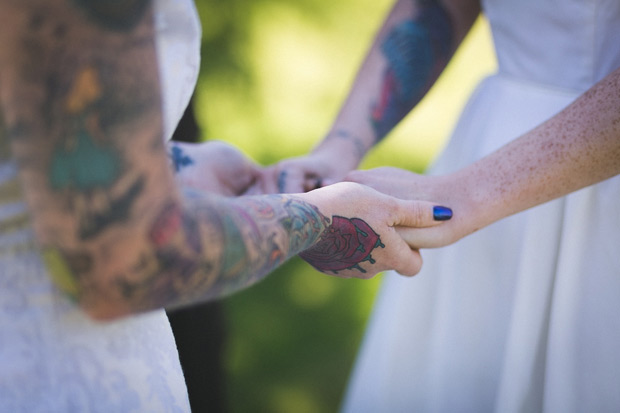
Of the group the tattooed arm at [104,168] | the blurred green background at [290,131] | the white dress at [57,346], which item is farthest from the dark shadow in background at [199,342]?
the tattooed arm at [104,168]

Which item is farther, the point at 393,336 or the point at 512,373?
the point at 393,336

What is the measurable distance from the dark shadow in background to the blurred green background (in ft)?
1.77

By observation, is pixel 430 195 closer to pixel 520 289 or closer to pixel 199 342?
pixel 520 289

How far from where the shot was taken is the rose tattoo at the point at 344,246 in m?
1.11

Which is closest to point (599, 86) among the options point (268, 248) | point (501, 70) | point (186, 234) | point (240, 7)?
point (501, 70)

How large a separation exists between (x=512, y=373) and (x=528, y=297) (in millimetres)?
189

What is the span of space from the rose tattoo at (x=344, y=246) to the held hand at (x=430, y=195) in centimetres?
11

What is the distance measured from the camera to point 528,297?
1374mm

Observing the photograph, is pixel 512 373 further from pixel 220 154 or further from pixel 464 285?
pixel 220 154

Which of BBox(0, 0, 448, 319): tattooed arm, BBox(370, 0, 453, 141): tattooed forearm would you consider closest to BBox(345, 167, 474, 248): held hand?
BBox(370, 0, 453, 141): tattooed forearm

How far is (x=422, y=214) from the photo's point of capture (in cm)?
124

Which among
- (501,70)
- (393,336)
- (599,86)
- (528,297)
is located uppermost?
(599,86)

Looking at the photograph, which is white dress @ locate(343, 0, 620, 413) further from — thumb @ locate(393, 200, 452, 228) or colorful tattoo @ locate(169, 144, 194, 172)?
colorful tattoo @ locate(169, 144, 194, 172)

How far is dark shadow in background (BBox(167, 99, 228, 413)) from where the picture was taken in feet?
7.57
